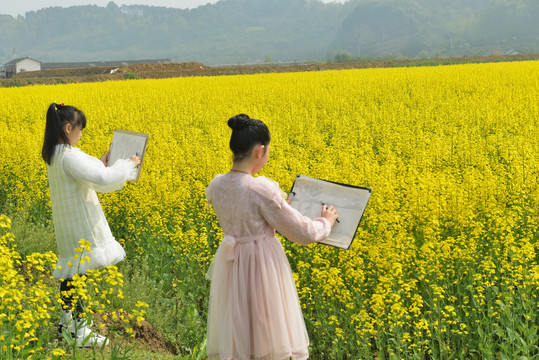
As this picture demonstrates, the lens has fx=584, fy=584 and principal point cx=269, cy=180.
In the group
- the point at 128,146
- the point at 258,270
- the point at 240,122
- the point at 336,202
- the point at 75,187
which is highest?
the point at 240,122

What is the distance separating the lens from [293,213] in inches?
115

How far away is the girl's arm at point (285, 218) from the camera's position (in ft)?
9.59

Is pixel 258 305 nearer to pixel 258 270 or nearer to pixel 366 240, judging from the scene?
pixel 258 270

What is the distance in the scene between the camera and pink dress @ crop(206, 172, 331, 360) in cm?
295

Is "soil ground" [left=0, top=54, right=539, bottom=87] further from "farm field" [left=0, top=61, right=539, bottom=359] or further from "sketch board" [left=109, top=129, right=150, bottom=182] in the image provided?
"sketch board" [left=109, top=129, right=150, bottom=182]

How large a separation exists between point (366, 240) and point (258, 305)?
2.26 metres

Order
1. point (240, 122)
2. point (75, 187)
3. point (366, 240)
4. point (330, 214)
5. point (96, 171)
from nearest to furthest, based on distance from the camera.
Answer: point (240, 122) → point (330, 214) → point (96, 171) → point (75, 187) → point (366, 240)

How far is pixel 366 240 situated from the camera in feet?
16.5

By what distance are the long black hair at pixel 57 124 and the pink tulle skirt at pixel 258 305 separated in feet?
5.50

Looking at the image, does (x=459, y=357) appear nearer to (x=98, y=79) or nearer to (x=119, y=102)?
(x=119, y=102)

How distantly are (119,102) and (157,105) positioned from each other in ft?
4.37

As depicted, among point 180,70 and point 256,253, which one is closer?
point 256,253

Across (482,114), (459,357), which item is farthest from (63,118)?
(482,114)

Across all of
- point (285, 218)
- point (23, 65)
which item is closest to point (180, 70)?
point (285, 218)
